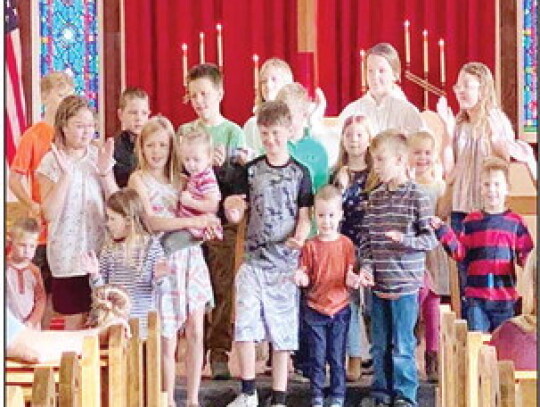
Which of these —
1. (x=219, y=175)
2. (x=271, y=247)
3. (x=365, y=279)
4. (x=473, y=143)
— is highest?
(x=473, y=143)

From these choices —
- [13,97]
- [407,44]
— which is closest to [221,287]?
[13,97]

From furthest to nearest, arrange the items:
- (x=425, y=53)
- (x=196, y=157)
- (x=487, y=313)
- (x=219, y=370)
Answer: (x=425, y=53), (x=219, y=370), (x=487, y=313), (x=196, y=157)

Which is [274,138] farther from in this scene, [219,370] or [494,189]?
[219,370]

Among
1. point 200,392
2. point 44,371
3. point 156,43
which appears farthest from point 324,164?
point 156,43

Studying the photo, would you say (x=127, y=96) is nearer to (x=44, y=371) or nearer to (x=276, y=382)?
(x=276, y=382)

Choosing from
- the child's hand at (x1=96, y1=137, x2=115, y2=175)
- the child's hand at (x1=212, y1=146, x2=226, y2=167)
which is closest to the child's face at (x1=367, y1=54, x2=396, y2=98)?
the child's hand at (x1=212, y1=146, x2=226, y2=167)

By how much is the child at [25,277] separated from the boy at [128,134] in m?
0.61

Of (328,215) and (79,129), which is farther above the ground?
(79,129)

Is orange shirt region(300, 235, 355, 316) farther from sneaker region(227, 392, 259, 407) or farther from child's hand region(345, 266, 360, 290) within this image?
sneaker region(227, 392, 259, 407)

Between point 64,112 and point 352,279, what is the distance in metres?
1.06

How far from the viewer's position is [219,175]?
4.91 metres

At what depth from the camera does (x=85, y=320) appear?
195 inches

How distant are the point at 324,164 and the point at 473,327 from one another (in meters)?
0.73

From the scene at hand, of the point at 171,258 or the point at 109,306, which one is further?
the point at 171,258
